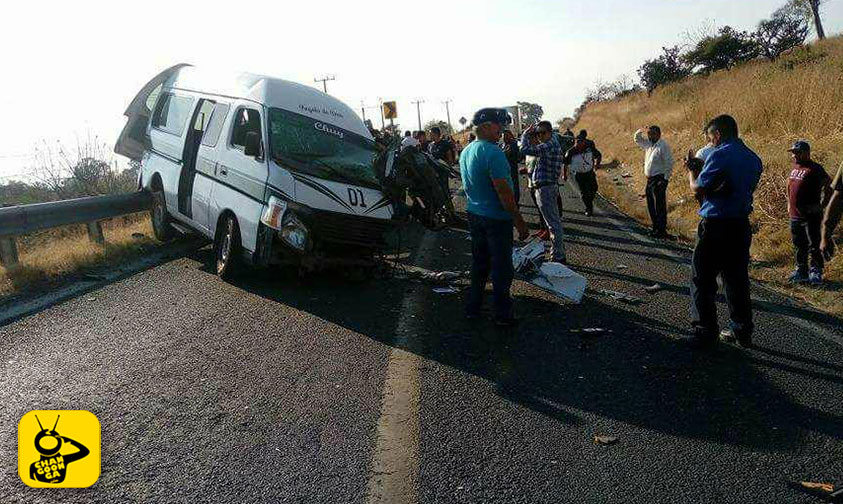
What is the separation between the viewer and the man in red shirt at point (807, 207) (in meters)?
7.63

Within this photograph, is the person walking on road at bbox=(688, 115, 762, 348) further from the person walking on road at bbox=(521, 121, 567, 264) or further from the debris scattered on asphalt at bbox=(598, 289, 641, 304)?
the person walking on road at bbox=(521, 121, 567, 264)

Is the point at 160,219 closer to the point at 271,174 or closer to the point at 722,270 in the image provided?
the point at 271,174

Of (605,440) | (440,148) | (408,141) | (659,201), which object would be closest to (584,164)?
(659,201)

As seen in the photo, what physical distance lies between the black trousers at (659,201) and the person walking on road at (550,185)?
2.44 m

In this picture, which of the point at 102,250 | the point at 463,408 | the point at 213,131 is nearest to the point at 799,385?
the point at 463,408

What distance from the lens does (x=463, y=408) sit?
4324mm

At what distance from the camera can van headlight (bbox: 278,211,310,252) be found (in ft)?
23.6

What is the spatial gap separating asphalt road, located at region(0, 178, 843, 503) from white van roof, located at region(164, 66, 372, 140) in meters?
2.36

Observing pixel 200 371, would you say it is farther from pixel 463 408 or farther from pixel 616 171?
pixel 616 171

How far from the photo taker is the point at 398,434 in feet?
12.9

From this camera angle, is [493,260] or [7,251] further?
[7,251]

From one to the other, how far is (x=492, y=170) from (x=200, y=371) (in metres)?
2.98

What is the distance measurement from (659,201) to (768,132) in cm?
722

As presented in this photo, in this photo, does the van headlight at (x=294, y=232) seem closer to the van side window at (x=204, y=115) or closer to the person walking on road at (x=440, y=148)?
the van side window at (x=204, y=115)
